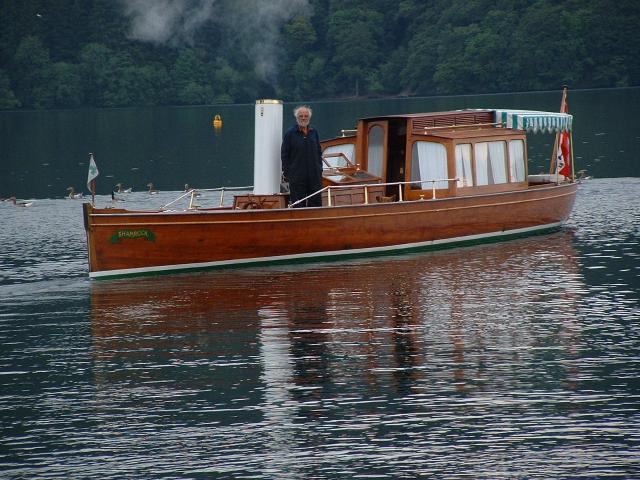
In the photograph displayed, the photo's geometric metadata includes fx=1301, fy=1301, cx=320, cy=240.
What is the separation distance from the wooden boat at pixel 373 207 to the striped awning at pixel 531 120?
4 cm

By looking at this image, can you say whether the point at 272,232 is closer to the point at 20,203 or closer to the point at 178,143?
the point at 20,203

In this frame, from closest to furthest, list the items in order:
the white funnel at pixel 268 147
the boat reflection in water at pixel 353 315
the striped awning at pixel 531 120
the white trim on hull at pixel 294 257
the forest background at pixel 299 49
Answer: the boat reflection in water at pixel 353 315 → the white trim on hull at pixel 294 257 → the white funnel at pixel 268 147 → the striped awning at pixel 531 120 → the forest background at pixel 299 49

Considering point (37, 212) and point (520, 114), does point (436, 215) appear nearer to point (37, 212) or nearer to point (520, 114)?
point (520, 114)

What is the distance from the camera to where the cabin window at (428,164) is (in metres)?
31.1

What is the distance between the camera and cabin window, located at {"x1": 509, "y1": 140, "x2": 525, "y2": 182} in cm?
3278

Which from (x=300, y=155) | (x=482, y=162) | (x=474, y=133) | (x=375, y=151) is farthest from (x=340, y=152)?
(x=300, y=155)

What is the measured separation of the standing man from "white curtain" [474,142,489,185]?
199 inches

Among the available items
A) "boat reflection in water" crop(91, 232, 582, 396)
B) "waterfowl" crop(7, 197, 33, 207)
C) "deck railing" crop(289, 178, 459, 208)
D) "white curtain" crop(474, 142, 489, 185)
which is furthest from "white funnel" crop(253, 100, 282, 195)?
"waterfowl" crop(7, 197, 33, 207)

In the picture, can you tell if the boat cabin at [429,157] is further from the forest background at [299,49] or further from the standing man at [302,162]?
the forest background at [299,49]

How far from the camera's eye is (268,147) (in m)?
29.0

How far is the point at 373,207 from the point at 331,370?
1091 centimetres

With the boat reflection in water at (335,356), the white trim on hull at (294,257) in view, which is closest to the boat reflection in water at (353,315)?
the boat reflection in water at (335,356)

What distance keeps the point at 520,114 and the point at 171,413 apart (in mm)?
19191

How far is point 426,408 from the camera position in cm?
1642
